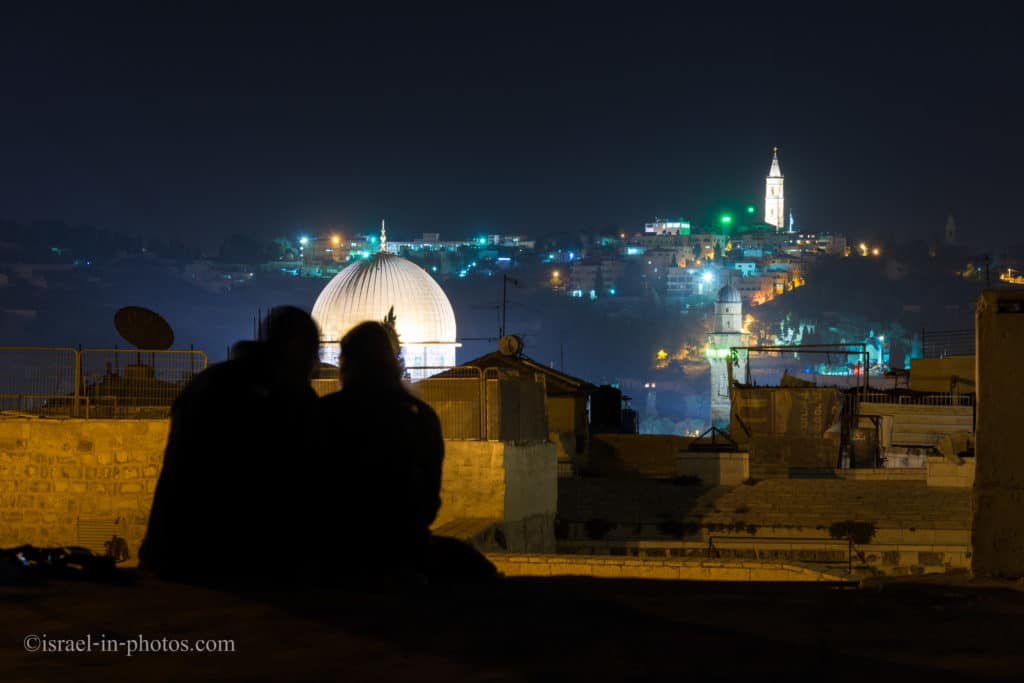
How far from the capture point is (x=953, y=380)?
30312mm

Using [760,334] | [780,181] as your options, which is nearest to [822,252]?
[780,181]

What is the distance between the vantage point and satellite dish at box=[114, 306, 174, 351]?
50.4ft

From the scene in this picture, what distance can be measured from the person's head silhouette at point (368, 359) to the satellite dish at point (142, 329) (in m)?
10.3

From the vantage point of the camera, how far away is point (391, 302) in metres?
48.2

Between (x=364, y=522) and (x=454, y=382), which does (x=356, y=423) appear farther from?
(x=454, y=382)

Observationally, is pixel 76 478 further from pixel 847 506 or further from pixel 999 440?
pixel 847 506

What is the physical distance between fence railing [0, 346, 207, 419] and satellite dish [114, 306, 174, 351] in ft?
4.13

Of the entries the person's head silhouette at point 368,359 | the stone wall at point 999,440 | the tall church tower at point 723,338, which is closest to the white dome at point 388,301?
the stone wall at point 999,440

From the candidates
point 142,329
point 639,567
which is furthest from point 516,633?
point 142,329

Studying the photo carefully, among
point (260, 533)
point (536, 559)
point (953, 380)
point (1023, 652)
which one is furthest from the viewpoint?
point (953, 380)

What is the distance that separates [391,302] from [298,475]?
43.1m

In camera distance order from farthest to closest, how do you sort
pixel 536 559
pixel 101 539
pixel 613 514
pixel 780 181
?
pixel 780 181 < pixel 613 514 < pixel 101 539 < pixel 536 559

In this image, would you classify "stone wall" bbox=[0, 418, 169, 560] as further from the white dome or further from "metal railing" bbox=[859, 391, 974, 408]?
the white dome

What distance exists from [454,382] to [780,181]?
597ft
